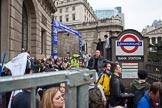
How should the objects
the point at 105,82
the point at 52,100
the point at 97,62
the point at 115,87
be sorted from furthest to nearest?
the point at 97,62 → the point at 105,82 → the point at 115,87 → the point at 52,100

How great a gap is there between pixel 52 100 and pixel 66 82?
0.81 metres

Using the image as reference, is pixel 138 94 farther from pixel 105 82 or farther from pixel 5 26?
pixel 5 26

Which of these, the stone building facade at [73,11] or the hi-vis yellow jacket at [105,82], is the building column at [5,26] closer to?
the hi-vis yellow jacket at [105,82]

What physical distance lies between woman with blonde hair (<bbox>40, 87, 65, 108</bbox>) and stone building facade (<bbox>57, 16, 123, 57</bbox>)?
253 feet

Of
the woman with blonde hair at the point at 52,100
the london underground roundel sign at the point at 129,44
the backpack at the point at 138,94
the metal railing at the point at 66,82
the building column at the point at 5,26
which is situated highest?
the building column at the point at 5,26

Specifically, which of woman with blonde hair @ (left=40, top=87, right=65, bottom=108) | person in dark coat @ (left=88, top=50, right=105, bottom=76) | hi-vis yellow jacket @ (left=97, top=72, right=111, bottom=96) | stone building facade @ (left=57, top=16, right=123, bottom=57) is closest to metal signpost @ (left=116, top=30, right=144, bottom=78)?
person in dark coat @ (left=88, top=50, right=105, bottom=76)

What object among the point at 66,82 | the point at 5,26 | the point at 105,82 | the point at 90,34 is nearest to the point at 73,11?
the point at 90,34

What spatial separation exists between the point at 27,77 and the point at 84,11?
11355 centimetres

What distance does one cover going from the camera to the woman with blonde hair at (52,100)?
7.97 ft

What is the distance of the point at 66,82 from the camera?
1.76m

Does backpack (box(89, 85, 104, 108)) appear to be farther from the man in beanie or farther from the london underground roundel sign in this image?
the london underground roundel sign

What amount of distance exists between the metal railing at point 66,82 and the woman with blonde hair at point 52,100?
55 centimetres

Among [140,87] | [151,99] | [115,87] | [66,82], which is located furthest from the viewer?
[115,87]

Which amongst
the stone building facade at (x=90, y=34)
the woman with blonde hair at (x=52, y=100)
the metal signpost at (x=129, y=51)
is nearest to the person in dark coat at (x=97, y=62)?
the metal signpost at (x=129, y=51)
